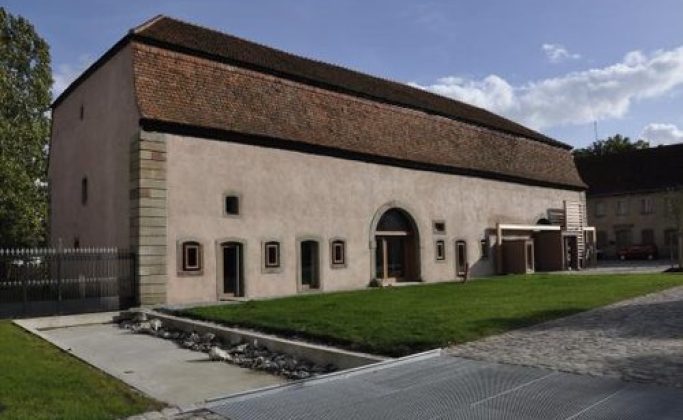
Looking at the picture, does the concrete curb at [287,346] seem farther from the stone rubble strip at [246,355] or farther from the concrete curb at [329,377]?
the concrete curb at [329,377]

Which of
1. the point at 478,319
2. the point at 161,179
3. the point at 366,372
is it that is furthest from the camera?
the point at 161,179

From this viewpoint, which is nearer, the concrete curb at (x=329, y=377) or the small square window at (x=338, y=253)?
the concrete curb at (x=329, y=377)

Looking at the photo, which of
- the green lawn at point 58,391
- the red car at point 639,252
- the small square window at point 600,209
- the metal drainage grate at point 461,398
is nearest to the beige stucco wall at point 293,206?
the green lawn at point 58,391

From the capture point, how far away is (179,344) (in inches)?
554

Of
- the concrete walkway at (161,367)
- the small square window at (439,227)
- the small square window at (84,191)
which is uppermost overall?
the small square window at (84,191)

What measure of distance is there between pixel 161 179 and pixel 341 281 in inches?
323

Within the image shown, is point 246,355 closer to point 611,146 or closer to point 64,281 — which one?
point 64,281

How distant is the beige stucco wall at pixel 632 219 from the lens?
2048 inches

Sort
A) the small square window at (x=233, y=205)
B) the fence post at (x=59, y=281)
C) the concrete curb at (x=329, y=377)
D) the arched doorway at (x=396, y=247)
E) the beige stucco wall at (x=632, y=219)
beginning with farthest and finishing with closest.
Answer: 1. the beige stucco wall at (x=632, y=219)
2. the arched doorway at (x=396, y=247)
3. the small square window at (x=233, y=205)
4. the fence post at (x=59, y=281)
5. the concrete curb at (x=329, y=377)

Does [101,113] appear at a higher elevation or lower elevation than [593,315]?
higher

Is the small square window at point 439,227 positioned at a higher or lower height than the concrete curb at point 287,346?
higher

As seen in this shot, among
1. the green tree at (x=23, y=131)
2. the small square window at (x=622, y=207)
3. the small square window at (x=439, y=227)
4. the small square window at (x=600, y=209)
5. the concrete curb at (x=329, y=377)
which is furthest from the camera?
the small square window at (x=600, y=209)

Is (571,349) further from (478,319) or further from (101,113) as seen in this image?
(101,113)

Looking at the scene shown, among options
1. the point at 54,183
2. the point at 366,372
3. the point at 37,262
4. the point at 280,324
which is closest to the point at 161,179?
the point at 37,262
